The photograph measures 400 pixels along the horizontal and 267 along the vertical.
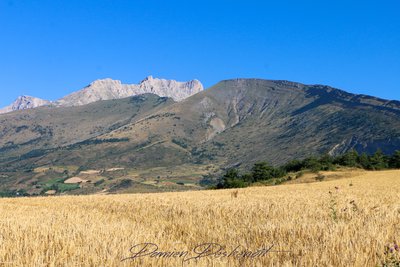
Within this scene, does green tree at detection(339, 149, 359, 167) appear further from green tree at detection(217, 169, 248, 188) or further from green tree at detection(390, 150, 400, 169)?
green tree at detection(217, 169, 248, 188)

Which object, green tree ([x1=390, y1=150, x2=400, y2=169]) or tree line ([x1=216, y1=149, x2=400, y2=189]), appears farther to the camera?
green tree ([x1=390, y1=150, x2=400, y2=169])

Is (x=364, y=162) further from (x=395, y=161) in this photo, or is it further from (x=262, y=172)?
(x=262, y=172)

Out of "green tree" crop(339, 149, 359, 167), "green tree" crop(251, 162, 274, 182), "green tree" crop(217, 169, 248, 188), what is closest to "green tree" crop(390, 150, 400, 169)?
"green tree" crop(339, 149, 359, 167)

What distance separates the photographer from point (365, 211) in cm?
1338

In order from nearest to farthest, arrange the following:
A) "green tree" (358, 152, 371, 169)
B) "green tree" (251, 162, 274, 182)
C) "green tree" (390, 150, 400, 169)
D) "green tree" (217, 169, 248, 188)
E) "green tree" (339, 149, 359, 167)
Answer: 1. "green tree" (217, 169, 248, 188)
2. "green tree" (358, 152, 371, 169)
3. "green tree" (390, 150, 400, 169)
4. "green tree" (339, 149, 359, 167)
5. "green tree" (251, 162, 274, 182)

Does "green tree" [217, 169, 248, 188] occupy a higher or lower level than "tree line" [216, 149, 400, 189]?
lower

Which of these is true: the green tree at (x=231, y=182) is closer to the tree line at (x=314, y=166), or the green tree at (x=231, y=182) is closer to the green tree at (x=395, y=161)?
the tree line at (x=314, y=166)

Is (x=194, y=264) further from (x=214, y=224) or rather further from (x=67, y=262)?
(x=214, y=224)

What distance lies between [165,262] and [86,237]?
7.53ft

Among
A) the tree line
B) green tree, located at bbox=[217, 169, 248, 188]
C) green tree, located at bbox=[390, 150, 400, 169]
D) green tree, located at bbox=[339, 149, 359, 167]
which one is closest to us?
green tree, located at bbox=[217, 169, 248, 188]

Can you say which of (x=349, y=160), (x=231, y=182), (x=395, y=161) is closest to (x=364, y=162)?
(x=349, y=160)

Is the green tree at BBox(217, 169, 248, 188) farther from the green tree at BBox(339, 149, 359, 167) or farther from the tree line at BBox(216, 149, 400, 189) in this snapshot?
the green tree at BBox(339, 149, 359, 167)

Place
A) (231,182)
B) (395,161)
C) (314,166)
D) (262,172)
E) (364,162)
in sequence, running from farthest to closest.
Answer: (262,172), (395,161), (364,162), (314,166), (231,182)

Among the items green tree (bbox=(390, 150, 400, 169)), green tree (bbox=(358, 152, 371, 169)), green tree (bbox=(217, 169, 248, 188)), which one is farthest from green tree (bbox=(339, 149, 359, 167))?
green tree (bbox=(217, 169, 248, 188))
